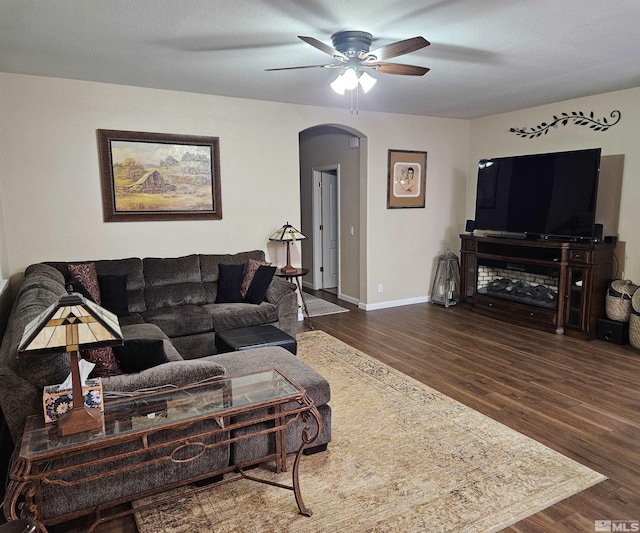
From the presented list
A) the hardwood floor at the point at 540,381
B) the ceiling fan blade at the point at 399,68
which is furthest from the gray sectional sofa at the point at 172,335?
the ceiling fan blade at the point at 399,68

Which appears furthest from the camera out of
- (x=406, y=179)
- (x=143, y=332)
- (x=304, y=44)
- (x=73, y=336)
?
(x=406, y=179)

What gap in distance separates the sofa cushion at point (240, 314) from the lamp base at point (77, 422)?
2.42 meters

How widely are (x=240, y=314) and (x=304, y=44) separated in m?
2.46

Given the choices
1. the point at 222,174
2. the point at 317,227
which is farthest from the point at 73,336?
the point at 317,227

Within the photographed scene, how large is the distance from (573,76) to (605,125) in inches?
44.0

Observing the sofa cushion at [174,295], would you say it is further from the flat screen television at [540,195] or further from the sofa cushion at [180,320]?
the flat screen television at [540,195]

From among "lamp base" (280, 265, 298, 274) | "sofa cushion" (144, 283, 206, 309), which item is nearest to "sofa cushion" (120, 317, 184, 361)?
"sofa cushion" (144, 283, 206, 309)

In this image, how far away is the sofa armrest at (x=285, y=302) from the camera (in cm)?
462

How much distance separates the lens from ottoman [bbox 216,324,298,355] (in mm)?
3557

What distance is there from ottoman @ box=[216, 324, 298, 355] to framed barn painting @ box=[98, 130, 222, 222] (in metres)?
1.75

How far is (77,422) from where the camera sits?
1.82 meters

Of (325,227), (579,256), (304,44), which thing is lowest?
(579,256)

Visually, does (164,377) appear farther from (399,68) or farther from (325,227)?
(325,227)

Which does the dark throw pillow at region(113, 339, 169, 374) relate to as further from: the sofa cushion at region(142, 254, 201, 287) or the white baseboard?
the white baseboard
